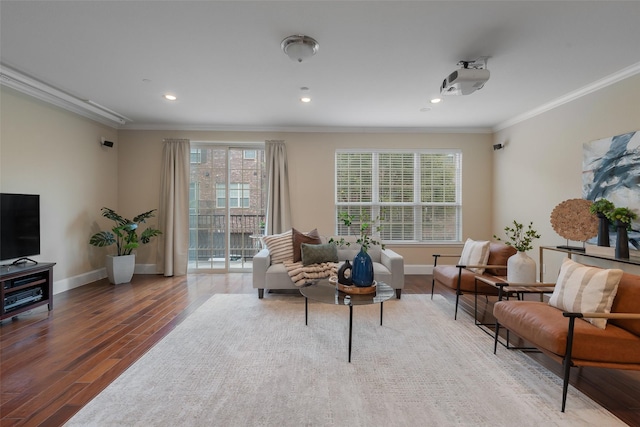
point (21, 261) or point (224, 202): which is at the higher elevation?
point (224, 202)

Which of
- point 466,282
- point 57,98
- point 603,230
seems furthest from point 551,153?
point 57,98

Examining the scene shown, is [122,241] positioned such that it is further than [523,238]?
Yes

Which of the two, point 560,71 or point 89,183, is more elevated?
point 560,71

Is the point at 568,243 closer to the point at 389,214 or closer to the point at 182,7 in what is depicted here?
the point at 389,214

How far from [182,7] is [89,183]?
3.91 meters

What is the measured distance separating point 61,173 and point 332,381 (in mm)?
4708

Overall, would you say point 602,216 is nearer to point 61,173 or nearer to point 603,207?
point 603,207

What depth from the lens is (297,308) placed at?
11.7 feet

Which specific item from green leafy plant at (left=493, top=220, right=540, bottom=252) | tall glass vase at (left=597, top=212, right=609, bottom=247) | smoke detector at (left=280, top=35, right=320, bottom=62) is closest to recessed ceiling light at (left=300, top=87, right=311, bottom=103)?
smoke detector at (left=280, top=35, right=320, bottom=62)

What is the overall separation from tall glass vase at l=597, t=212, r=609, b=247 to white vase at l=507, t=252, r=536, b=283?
94 cm

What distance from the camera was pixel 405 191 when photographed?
5613 millimetres

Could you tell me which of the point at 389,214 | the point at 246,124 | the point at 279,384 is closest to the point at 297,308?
the point at 279,384

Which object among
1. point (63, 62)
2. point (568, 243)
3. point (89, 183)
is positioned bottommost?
point (568, 243)

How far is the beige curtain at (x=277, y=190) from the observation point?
531 centimetres
